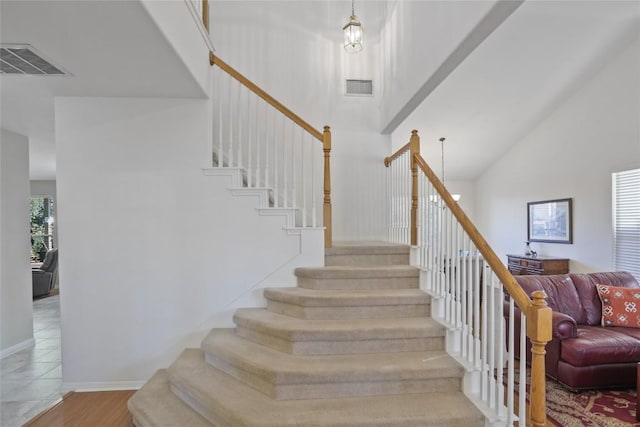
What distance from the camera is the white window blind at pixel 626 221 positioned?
477 centimetres

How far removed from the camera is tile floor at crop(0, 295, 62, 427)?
2744mm

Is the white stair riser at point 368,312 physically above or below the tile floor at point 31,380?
above

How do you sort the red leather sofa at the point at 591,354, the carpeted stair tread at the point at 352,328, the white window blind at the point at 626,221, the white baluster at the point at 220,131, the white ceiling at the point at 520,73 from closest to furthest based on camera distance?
the carpeted stair tread at the point at 352,328 < the red leather sofa at the point at 591,354 < the white baluster at the point at 220,131 < the white ceiling at the point at 520,73 < the white window blind at the point at 626,221

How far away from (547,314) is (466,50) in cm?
181

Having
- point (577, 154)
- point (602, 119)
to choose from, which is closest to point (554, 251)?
point (577, 154)

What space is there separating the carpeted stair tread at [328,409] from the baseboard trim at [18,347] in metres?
3.02

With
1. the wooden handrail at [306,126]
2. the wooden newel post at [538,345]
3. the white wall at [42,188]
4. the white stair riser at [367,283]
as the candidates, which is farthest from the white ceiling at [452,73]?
the wooden newel post at [538,345]

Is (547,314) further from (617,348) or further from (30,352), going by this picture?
(30,352)

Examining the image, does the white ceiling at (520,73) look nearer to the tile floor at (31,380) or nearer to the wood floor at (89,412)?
the wood floor at (89,412)

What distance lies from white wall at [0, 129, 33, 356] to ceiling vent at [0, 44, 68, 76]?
84.9 inches

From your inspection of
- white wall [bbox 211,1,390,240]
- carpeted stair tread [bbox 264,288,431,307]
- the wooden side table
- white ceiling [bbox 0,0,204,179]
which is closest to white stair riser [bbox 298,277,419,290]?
carpeted stair tread [bbox 264,288,431,307]

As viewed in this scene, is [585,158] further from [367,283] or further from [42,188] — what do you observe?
[42,188]

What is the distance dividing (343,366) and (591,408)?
208 centimetres

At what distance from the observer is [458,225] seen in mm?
2348
